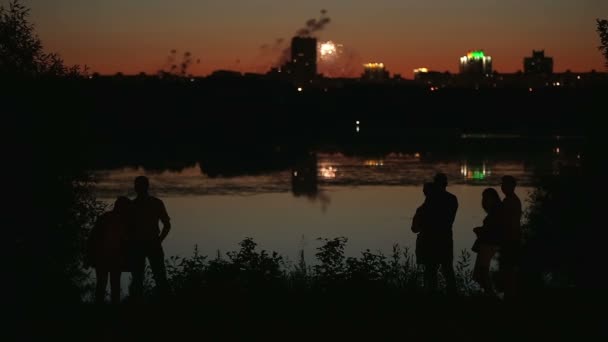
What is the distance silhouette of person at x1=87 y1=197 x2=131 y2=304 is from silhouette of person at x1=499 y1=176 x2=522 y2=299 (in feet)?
16.8

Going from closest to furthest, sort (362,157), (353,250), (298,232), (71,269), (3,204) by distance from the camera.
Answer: (3,204), (71,269), (353,250), (298,232), (362,157)

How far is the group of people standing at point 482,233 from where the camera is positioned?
1251 centimetres

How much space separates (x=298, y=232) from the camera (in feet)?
133

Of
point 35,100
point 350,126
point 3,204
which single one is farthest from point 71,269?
point 350,126

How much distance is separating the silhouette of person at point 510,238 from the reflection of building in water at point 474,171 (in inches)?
2066

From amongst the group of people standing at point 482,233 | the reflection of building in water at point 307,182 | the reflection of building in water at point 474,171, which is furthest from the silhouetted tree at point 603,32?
the reflection of building in water at point 474,171

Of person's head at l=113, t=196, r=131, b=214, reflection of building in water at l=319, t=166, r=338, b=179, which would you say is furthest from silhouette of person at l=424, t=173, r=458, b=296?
reflection of building in water at l=319, t=166, r=338, b=179

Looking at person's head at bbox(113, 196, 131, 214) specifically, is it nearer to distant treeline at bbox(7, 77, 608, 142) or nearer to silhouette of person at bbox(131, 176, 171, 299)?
silhouette of person at bbox(131, 176, 171, 299)

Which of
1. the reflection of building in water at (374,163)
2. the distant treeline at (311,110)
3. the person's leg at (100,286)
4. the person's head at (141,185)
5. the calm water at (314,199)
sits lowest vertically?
the calm water at (314,199)

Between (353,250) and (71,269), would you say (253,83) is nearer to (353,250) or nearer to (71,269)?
(353,250)

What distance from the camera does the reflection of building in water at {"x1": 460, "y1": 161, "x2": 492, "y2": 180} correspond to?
214 ft

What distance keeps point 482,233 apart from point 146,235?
463 cm

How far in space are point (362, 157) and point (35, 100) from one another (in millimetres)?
69204

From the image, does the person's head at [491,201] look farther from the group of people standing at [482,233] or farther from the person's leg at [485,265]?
the person's leg at [485,265]
